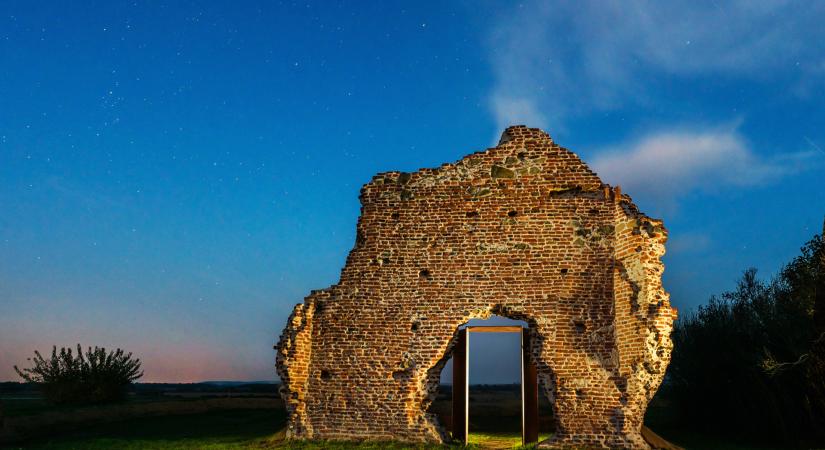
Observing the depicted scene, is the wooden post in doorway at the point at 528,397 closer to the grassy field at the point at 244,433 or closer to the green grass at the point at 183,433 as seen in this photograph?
the grassy field at the point at 244,433

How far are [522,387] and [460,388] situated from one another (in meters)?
1.26

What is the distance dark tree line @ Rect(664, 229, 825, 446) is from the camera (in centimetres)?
1366

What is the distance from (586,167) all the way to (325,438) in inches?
268

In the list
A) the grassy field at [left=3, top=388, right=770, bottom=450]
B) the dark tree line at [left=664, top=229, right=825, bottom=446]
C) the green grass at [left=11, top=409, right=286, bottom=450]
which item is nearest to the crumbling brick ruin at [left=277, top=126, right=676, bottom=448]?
the grassy field at [left=3, top=388, right=770, bottom=450]

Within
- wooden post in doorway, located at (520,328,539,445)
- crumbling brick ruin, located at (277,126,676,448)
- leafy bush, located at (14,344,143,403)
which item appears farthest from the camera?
leafy bush, located at (14,344,143,403)

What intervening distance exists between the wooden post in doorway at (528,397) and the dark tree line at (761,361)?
5.04m

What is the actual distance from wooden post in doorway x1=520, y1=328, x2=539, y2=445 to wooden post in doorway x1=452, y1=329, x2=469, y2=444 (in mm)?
1091

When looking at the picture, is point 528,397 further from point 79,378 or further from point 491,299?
point 79,378

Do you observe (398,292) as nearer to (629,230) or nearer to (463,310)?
(463,310)

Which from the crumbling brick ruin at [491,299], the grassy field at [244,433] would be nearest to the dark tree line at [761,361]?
the grassy field at [244,433]

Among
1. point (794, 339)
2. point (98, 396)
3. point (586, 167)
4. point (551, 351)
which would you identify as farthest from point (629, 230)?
point (98, 396)

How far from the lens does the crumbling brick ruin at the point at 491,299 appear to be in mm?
10984

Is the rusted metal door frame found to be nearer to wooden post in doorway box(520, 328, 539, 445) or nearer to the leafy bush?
wooden post in doorway box(520, 328, 539, 445)

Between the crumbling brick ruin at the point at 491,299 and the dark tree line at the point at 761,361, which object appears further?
the dark tree line at the point at 761,361
